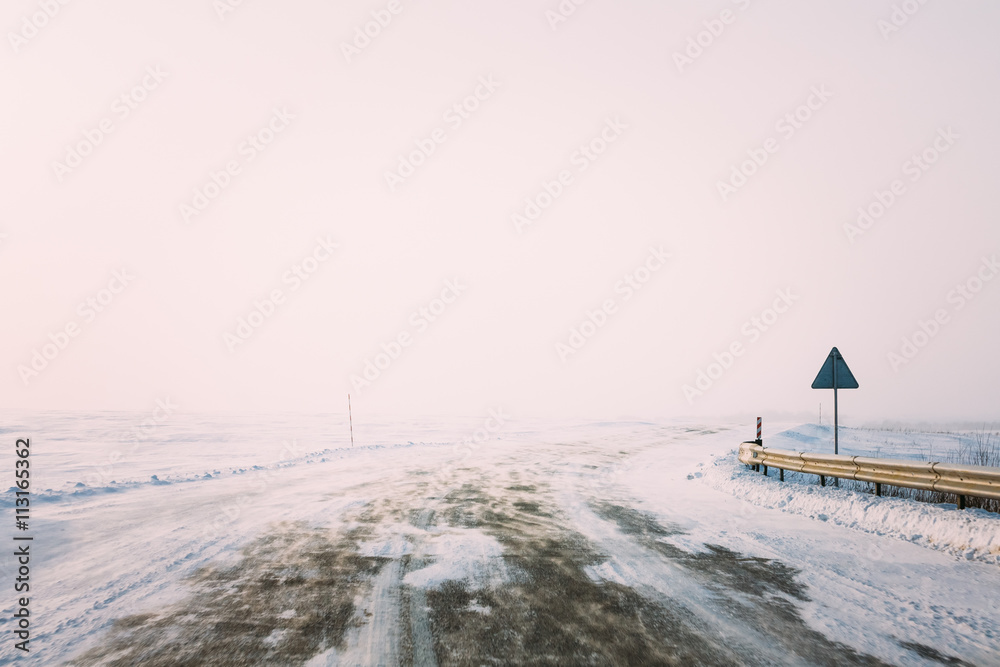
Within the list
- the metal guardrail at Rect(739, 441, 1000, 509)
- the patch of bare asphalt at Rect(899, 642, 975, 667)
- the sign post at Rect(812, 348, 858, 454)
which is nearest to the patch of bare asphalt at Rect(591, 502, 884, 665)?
the patch of bare asphalt at Rect(899, 642, 975, 667)

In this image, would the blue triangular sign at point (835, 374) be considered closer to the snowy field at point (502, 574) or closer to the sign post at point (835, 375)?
the sign post at point (835, 375)

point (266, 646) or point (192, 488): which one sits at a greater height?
point (266, 646)

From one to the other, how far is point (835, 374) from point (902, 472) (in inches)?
120

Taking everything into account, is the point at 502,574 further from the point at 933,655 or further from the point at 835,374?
the point at 835,374

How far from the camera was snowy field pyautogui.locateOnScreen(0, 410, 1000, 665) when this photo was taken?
389cm

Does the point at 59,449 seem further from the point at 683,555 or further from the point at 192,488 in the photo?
the point at 683,555

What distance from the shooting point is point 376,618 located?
4.39 meters

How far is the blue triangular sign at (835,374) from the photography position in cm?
1054

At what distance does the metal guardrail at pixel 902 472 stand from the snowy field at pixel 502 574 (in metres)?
0.34

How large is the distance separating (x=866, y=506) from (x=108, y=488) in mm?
14969

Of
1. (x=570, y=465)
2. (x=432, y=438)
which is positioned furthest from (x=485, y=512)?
(x=432, y=438)

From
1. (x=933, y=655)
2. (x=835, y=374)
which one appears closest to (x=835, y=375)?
(x=835, y=374)

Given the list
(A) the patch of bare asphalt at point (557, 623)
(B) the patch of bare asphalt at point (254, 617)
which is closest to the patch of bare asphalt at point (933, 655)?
(A) the patch of bare asphalt at point (557, 623)

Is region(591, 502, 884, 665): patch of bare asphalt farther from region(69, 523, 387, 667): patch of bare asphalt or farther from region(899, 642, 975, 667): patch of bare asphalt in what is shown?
region(69, 523, 387, 667): patch of bare asphalt
